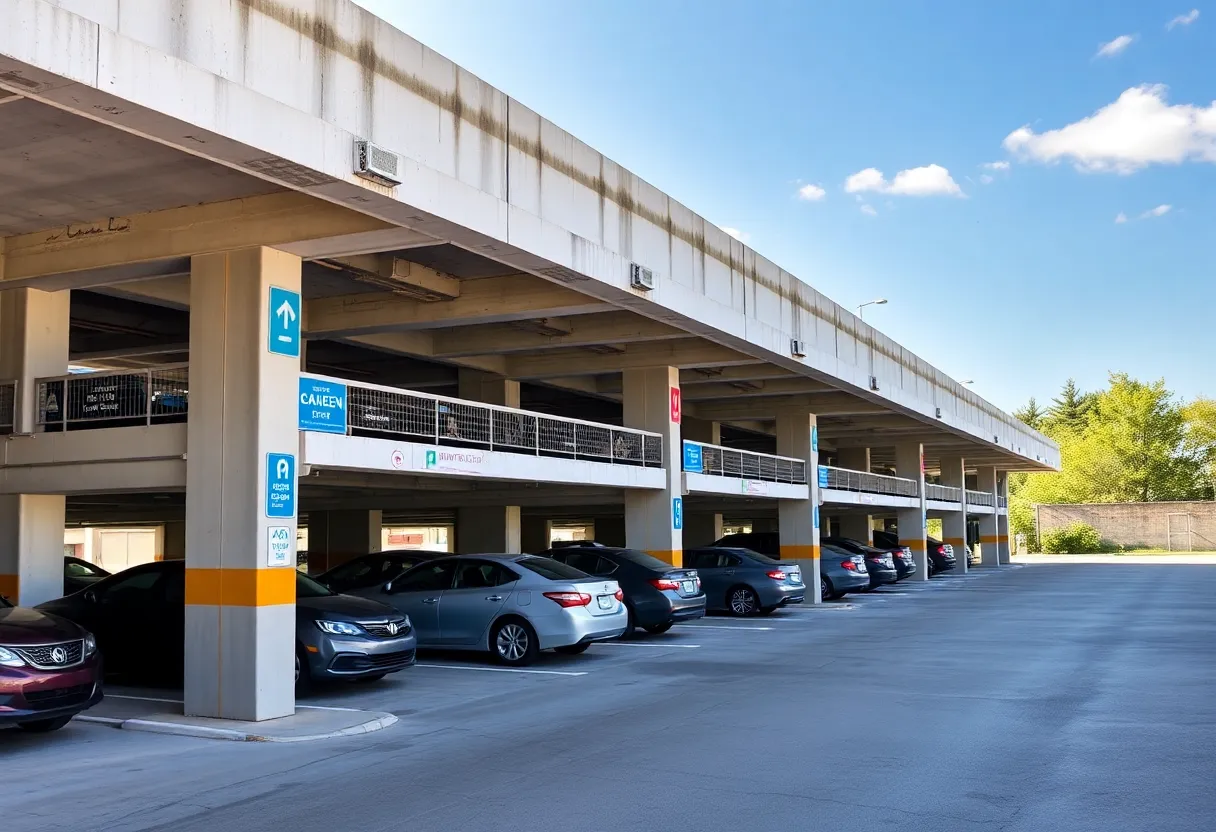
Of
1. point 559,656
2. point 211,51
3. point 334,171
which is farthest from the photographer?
point 559,656

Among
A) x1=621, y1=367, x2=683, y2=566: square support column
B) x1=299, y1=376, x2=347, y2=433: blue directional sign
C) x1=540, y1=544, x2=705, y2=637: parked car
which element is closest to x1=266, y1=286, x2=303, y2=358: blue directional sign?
x1=299, y1=376, x2=347, y2=433: blue directional sign

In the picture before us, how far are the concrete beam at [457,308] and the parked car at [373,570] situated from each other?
10.9 feet

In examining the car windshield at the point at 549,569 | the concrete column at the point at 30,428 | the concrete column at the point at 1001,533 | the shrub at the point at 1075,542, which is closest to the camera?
the concrete column at the point at 30,428

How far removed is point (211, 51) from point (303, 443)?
166 inches

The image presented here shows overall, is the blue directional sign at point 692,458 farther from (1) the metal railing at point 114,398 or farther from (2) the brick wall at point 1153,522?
(2) the brick wall at point 1153,522

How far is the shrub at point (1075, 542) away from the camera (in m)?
64.9

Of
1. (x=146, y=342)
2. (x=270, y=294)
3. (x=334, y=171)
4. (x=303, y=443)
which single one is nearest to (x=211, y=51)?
(x=334, y=171)

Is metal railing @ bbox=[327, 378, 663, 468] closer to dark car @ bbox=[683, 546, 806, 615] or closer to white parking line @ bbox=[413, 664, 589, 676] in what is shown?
white parking line @ bbox=[413, 664, 589, 676]

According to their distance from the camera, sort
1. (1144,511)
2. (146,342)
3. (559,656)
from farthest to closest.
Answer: (1144,511) → (146,342) → (559,656)

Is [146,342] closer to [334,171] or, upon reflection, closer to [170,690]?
[170,690]

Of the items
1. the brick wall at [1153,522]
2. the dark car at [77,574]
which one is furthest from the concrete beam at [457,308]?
the brick wall at [1153,522]

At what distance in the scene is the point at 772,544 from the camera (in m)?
27.7

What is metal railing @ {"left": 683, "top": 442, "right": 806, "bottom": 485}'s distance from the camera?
21.7m

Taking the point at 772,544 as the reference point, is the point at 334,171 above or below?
above
